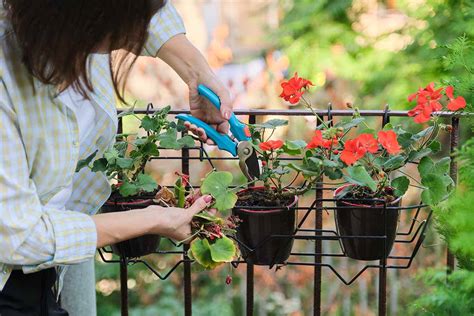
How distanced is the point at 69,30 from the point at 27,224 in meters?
0.32

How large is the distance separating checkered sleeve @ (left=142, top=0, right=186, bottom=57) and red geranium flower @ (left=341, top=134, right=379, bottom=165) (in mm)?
453

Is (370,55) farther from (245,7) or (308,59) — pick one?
(245,7)

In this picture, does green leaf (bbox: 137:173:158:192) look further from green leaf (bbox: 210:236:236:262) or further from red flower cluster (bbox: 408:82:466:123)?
red flower cluster (bbox: 408:82:466:123)

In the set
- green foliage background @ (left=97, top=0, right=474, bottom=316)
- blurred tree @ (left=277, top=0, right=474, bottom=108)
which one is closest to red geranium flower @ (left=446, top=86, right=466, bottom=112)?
green foliage background @ (left=97, top=0, right=474, bottom=316)

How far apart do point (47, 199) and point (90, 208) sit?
0.24 m

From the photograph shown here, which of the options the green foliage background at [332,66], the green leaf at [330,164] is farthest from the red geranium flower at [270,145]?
the green foliage background at [332,66]

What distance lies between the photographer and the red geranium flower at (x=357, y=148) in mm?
1640

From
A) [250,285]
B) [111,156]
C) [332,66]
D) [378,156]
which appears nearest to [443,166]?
[378,156]

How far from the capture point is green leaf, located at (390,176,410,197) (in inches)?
67.7

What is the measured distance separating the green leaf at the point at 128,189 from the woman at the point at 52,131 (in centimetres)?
14

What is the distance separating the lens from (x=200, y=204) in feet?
5.28

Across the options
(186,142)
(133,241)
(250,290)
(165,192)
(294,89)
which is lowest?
(250,290)

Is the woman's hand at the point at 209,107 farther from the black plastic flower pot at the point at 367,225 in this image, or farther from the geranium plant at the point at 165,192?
the black plastic flower pot at the point at 367,225

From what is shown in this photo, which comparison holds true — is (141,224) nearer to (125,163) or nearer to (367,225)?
(125,163)
